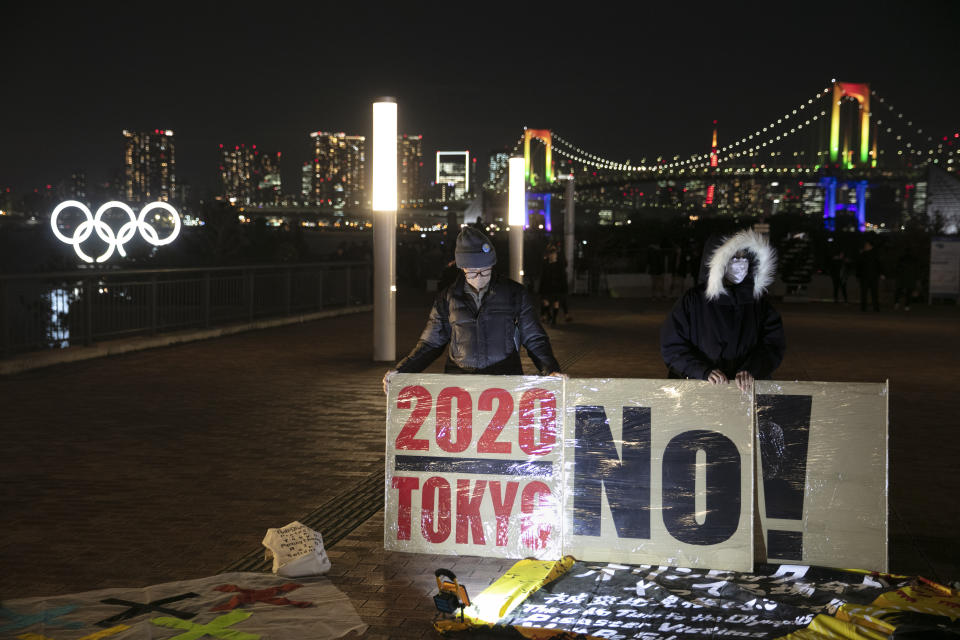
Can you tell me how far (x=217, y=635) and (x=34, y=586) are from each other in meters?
1.17

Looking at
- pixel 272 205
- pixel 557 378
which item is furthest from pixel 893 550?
pixel 272 205

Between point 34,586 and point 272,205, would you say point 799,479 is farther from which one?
point 272,205

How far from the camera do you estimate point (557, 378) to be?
17.5 feet

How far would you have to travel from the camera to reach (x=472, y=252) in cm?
545

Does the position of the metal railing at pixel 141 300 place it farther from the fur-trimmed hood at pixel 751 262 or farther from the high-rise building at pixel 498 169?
the high-rise building at pixel 498 169

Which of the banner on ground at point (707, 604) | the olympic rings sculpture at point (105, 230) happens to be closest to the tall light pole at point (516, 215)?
the olympic rings sculpture at point (105, 230)

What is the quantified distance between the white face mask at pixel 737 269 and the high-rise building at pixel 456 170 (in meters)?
96.9

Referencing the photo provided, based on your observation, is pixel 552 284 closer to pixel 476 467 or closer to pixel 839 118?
pixel 476 467

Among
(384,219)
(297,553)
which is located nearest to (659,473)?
(297,553)

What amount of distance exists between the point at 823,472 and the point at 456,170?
355 feet

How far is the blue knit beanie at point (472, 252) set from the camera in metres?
5.43

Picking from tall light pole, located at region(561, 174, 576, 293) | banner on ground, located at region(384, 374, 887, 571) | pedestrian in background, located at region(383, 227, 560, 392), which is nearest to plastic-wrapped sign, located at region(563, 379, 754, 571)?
banner on ground, located at region(384, 374, 887, 571)

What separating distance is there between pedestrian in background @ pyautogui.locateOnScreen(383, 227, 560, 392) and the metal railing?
8.81 metres

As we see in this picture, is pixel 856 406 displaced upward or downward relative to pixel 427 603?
upward
